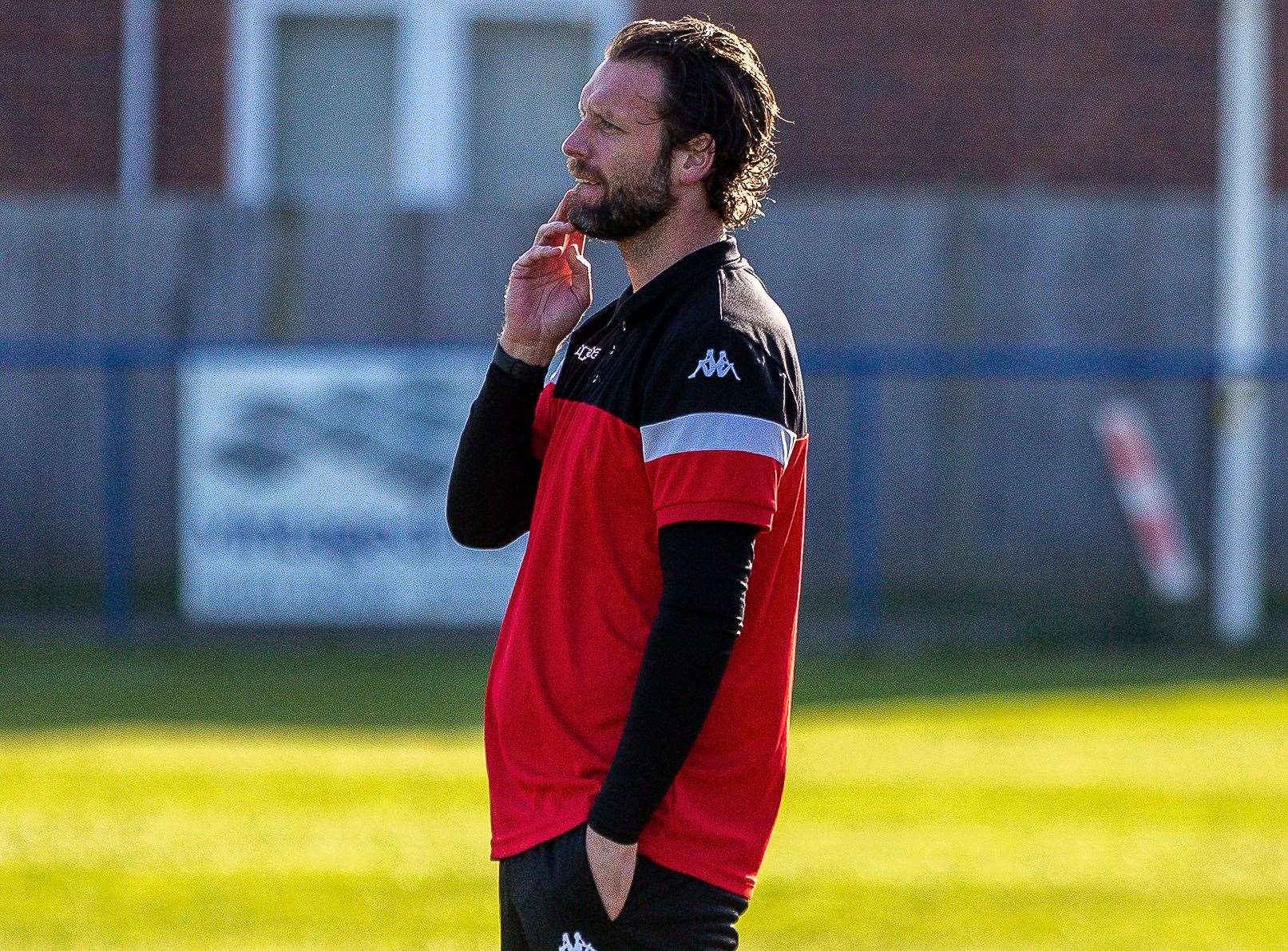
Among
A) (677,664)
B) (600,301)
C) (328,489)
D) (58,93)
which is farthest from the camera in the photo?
(58,93)

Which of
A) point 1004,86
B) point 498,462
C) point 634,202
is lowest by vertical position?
point 498,462

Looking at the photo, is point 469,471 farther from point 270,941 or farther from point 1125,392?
point 1125,392

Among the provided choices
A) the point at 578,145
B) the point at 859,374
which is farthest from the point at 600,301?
the point at 578,145

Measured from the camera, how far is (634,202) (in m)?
3.00

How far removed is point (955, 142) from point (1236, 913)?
9823 millimetres

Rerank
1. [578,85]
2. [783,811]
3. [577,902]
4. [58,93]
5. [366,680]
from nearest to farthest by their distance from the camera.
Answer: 1. [577,902]
2. [783,811]
3. [366,680]
4. [58,93]
5. [578,85]

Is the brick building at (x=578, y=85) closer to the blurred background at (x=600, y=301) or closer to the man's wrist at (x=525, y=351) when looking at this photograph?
the blurred background at (x=600, y=301)

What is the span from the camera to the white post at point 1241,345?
1242 centimetres

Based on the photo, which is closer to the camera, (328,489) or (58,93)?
(328,489)

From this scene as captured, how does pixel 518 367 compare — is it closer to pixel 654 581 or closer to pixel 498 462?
pixel 498 462

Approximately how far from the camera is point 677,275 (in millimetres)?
2961

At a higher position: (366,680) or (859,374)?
(859,374)

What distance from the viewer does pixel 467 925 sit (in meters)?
5.96

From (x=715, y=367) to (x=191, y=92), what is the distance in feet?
43.8
